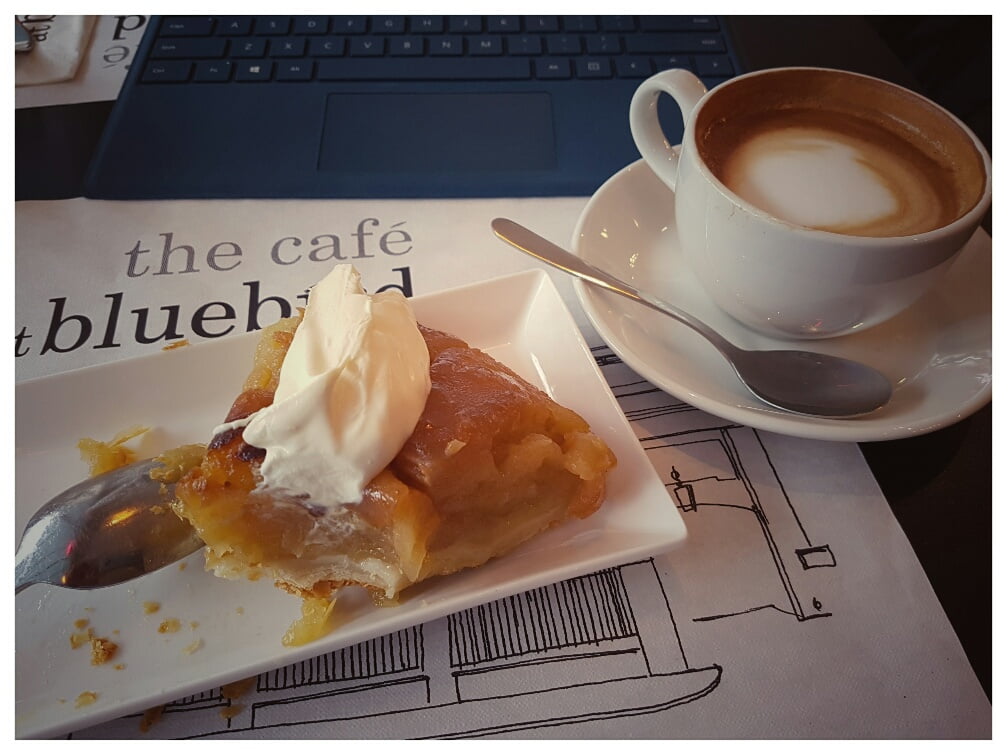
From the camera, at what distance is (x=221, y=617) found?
67cm

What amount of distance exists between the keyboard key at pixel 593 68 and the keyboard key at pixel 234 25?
669mm

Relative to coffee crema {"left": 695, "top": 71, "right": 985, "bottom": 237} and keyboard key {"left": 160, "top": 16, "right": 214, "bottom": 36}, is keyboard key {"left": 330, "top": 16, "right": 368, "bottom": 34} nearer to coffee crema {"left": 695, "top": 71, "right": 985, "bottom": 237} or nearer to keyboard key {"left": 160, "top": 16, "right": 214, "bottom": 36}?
keyboard key {"left": 160, "top": 16, "right": 214, "bottom": 36}

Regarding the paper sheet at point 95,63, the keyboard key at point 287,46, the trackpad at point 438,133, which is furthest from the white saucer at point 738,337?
the paper sheet at point 95,63

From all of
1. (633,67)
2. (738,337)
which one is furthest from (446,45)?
(738,337)

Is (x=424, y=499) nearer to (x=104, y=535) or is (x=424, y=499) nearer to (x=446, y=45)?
(x=104, y=535)

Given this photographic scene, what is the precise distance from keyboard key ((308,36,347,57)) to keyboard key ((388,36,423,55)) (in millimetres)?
94

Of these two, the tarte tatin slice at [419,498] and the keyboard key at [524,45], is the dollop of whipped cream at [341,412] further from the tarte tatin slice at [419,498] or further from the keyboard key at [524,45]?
the keyboard key at [524,45]

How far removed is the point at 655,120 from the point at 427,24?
28.3 inches

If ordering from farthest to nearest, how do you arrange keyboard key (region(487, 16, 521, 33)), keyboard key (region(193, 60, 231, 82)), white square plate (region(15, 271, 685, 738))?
keyboard key (region(487, 16, 521, 33))
keyboard key (region(193, 60, 231, 82))
white square plate (region(15, 271, 685, 738))

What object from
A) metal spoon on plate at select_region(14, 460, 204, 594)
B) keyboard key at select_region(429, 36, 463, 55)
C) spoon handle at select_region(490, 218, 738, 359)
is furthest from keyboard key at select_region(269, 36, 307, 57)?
metal spoon on plate at select_region(14, 460, 204, 594)

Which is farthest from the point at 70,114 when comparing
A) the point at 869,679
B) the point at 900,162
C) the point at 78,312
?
the point at 869,679

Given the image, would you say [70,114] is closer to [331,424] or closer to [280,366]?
[280,366]

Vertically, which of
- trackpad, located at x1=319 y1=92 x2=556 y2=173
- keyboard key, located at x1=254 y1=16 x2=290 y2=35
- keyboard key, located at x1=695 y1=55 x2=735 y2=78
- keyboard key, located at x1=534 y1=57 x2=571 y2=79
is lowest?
trackpad, located at x1=319 y1=92 x2=556 y2=173

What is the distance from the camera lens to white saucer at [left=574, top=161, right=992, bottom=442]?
2.47ft
